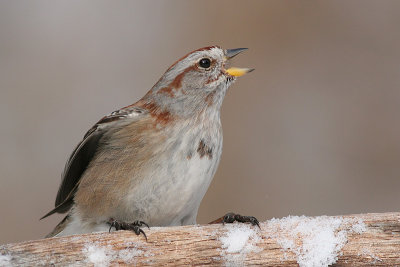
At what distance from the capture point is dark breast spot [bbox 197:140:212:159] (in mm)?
3278

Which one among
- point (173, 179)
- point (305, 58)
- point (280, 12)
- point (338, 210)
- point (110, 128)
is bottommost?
point (338, 210)

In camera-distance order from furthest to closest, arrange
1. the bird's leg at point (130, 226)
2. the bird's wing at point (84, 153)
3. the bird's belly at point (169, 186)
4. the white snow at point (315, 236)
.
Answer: the bird's wing at point (84, 153)
the bird's belly at point (169, 186)
the bird's leg at point (130, 226)
the white snow at point (315, 236)

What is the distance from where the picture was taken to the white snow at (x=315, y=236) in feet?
8.69

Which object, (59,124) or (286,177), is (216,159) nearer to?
(286,177)

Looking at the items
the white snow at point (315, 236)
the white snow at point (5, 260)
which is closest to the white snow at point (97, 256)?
the white snow at point (5, 260)

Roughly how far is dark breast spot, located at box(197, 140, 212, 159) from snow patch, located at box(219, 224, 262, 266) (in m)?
0.54

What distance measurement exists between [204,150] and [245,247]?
713mm

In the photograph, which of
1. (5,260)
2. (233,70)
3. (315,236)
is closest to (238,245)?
(315,236)

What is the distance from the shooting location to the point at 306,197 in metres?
4.59

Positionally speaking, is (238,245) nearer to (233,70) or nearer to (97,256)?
(97,256)

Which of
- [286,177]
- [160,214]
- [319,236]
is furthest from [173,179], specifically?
[286,177]

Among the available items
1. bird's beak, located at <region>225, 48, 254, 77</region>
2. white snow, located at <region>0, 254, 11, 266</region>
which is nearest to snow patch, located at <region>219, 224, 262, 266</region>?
white snow, located at <region>0, 254, 11, 266</region>

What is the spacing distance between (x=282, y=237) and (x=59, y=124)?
2643 millimetres

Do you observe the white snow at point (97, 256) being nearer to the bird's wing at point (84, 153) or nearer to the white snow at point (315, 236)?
the white snow at point (315, 236)
